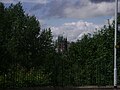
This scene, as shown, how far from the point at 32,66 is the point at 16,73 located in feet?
4.24

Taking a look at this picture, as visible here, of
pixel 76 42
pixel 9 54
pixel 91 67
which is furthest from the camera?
pixel 76 42

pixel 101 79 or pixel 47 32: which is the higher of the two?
pixel 47 32

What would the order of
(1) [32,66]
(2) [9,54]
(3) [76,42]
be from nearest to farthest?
(2) [9,54]
(1) [32,66]
(3) [76,42]

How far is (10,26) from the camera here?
2436 cm

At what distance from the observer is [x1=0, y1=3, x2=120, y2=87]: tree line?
2381 cm

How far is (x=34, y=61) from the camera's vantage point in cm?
2556

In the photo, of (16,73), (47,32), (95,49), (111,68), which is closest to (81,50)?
(95,49)

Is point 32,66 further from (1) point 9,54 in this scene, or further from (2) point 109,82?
(2) point 109,82

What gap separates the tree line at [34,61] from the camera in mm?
23812

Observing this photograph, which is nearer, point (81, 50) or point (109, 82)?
point (109, 82)

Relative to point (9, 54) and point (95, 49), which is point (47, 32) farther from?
point (95, 49)

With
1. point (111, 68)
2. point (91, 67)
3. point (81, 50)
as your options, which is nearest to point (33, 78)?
point (91, 67)

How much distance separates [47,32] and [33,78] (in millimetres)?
2919

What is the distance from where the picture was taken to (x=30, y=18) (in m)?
26.4
